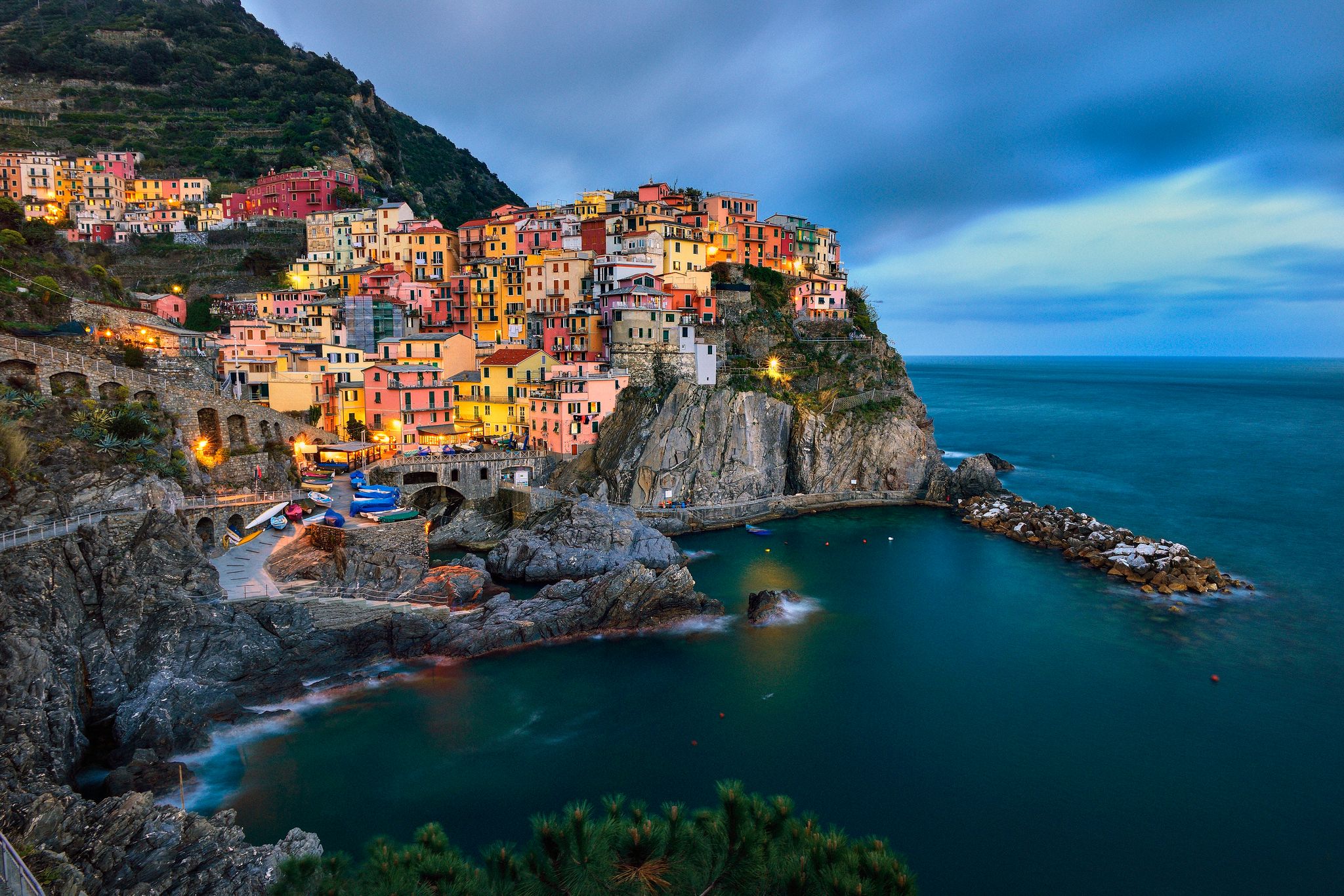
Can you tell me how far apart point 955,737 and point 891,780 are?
3.40 metres

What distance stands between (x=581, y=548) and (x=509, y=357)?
17.3 m

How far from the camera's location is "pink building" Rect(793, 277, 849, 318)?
57.6 m

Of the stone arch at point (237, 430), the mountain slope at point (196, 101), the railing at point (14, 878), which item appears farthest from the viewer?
the mountain slope at point (196, 101)

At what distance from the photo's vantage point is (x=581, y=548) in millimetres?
34781

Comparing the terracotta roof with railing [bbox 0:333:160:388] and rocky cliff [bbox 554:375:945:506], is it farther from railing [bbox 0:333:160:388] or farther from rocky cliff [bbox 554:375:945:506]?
railing [bbox 0:333:160:388]

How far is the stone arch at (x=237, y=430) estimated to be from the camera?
120ft

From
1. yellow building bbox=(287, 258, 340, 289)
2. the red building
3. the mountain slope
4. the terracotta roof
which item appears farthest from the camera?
the mountain slope

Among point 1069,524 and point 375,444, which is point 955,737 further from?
point 375,444

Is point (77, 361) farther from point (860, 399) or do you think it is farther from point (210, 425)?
point (860, 399)

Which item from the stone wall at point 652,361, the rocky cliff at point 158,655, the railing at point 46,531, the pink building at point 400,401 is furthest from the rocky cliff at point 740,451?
the railing at point 46,531

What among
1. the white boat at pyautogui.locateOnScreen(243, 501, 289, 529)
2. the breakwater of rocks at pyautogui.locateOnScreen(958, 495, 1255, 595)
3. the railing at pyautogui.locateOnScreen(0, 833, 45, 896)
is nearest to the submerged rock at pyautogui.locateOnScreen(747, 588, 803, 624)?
the breakwater of rocks at pyautogui.locateOnScreen(958, 495, 1255, 595)

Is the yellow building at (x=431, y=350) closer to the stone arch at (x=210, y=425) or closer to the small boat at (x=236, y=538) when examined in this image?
the stone arch at (x=210, y=425)

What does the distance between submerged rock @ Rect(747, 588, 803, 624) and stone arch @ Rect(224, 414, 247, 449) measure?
25.3 metres

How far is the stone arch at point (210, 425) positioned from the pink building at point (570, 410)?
16.3 m
